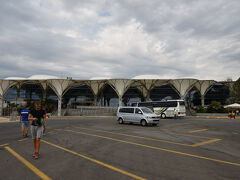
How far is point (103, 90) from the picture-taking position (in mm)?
62906

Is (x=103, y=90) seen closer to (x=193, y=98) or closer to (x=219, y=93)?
(x=193, y=98)

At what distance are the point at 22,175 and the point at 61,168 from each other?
917 millimetres

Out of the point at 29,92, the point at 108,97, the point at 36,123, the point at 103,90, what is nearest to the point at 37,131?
the point at 36,123

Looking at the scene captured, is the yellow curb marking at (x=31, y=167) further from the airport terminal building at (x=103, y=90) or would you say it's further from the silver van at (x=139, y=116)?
the airport terminal building at (x=103, y=90)

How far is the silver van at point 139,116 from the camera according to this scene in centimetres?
1549

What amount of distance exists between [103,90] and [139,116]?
47.6 meters

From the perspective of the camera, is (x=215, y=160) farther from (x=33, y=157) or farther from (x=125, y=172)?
(x=33, y=157)

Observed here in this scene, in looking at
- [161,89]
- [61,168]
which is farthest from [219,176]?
[161,89]

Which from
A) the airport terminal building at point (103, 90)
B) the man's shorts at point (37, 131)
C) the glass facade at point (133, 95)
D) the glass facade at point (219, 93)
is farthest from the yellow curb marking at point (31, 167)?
the glass facade at point (219, 93)

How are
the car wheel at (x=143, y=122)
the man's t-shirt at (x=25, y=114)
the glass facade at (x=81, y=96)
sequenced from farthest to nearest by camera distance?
the glass facade at (x=81, y=96) < the car wheel at (x=143, y=122) < the man's t-shirt at (x=25, y=114)

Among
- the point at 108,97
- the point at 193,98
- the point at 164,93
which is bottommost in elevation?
the point at 193,98

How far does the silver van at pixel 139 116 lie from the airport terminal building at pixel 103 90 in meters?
30.0

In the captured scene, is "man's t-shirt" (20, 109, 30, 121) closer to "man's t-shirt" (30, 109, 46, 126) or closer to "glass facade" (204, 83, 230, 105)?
"man's t-shirt" (30, 109, 46, 126)

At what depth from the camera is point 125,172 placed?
4.28 metres
